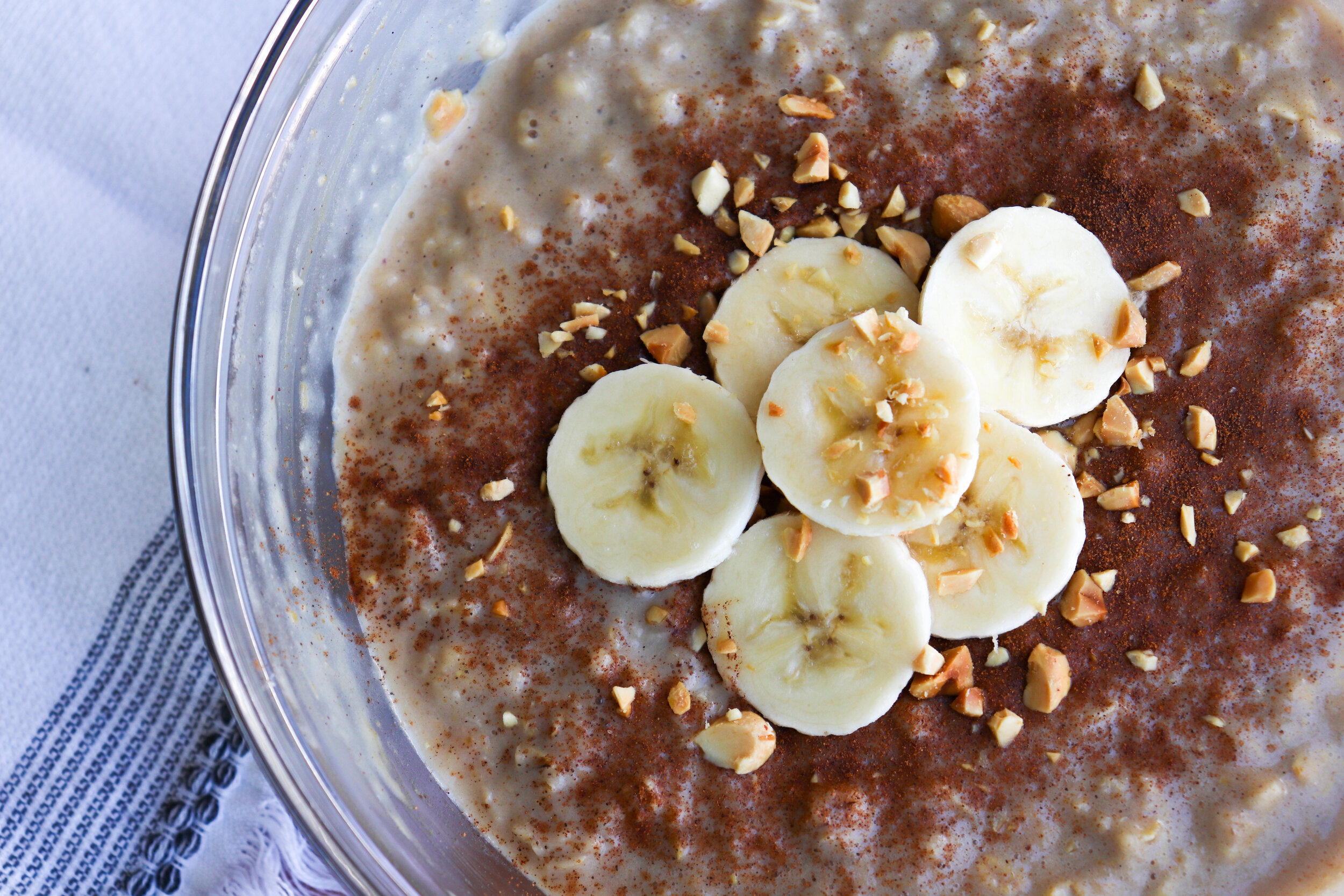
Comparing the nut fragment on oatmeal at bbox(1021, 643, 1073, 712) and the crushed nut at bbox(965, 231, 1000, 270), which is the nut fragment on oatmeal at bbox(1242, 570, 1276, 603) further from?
the crushed nut at bbox(965, 231, 1000, 270)

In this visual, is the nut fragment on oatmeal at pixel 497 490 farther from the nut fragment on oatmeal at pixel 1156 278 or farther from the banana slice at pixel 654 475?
the nut fragment on oatmeal at pixel 1156 278

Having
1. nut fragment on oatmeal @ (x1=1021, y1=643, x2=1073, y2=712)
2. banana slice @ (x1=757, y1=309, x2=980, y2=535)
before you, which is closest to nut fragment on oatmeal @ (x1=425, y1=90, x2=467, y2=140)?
banana slice @ (x1=757, y1=309, x2=980, y2=535)

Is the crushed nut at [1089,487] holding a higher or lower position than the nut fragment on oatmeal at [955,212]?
lower

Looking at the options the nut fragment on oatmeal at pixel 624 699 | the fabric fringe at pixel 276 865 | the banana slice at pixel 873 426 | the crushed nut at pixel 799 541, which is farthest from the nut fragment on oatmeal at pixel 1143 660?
the fabric fringe at pixel 276 865

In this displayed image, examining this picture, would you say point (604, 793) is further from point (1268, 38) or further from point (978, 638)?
point (1268, 38)

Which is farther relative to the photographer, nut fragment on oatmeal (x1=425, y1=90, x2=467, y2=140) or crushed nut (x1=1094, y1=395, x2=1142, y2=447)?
nut fragment on oatmeal (x1=425, y1=90, x2=467, y2=140)
